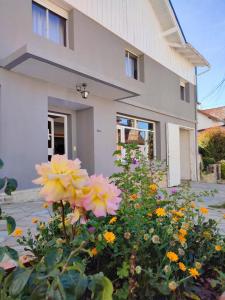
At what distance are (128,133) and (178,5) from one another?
20.6 ft

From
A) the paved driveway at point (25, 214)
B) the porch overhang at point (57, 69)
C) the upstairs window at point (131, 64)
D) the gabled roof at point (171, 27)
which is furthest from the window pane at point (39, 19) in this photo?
the gabled roof at point (171, 27)

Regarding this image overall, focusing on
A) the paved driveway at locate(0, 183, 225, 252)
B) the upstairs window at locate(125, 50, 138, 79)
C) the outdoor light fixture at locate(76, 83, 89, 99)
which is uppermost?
the upstairs window at locate(125, 50, 138, 79)

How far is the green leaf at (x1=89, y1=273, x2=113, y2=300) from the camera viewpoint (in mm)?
802

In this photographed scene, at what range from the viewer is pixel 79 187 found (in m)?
0.81

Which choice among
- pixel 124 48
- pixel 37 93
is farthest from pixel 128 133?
pixel 37 93

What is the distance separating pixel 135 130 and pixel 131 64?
2390 millimetres

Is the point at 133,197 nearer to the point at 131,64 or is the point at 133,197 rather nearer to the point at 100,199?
the point at 100,199

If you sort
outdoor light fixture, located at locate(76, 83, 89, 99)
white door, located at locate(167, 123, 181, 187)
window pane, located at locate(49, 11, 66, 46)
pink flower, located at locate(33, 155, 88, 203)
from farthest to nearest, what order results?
white door, located at locate(167, 123, 181, 187) → window pane, located at locate(49, 11, 66, 46) → outdoor light fixture, located at locate(76, 83, 89, 99) → pink flower, located at locate(33, 155, 88, 203)

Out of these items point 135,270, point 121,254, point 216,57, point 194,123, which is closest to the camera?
point 135,270

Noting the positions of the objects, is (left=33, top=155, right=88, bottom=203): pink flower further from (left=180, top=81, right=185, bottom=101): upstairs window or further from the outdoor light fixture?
(left=180, top=81, right=185, bottom=101): upstairs window

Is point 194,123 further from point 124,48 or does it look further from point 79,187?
point 79,187

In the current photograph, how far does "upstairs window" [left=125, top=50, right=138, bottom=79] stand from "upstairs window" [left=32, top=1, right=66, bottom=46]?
2.76 m

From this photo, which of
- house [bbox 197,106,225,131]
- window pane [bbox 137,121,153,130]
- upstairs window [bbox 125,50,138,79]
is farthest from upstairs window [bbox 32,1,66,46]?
house [bbox 197,106,225,131]

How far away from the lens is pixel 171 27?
10.2 metres
